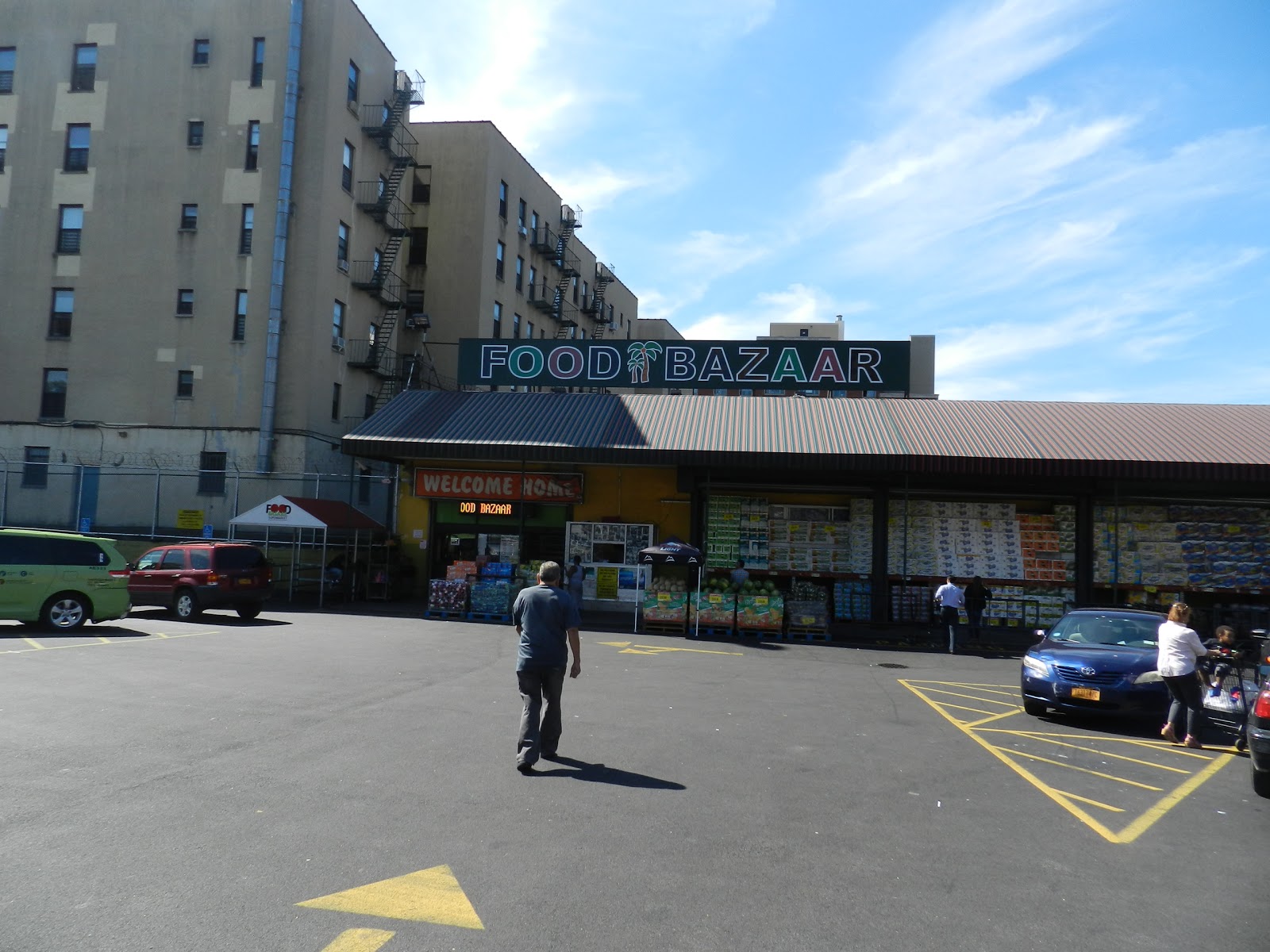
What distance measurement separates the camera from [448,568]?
23781 millimetres

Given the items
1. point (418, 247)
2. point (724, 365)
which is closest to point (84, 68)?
point (418, 247)

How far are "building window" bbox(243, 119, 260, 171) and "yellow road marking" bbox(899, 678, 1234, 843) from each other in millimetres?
30570

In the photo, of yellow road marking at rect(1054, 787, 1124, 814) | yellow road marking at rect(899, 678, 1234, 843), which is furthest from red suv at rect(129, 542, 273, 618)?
yellow road marking at rect(1054, 787, 1124, 814)

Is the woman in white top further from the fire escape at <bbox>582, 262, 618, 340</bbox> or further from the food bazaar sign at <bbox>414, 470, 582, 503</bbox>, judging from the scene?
the fire escape at <bbox>582, 262, 618, 340</bbox>

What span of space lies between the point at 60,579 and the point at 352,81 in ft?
83.4

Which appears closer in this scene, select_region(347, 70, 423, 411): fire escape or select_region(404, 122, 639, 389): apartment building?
select_region(347, 70, 423, 411): fire escape

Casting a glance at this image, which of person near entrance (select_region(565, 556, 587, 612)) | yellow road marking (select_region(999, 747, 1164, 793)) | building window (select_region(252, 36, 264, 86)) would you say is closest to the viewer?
yellow road marking (select_region(999, 747, 1164, 793))

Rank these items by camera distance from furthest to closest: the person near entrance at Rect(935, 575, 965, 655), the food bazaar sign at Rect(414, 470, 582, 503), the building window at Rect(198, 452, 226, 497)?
the building window at Rect(198, 452, 226, 497)
the food bazaar sign at Rect(414, 470, 582, 503)
the person near entrance at Rect(935, 575, 965, 655)

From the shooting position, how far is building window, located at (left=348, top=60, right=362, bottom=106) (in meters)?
35.0

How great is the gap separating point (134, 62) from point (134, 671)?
30.6m

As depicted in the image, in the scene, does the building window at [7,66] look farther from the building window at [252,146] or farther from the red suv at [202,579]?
the red suv at [202,579]

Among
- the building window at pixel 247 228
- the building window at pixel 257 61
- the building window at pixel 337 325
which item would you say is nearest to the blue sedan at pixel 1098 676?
the building window at pixel 337 325

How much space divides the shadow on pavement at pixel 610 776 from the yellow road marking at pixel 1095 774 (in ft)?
10.2

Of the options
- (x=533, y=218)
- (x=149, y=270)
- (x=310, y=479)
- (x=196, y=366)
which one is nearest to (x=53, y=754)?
(x=310, y=479)
